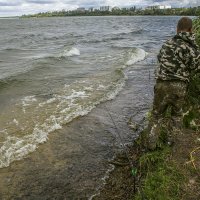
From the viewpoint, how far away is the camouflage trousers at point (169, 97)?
632cm

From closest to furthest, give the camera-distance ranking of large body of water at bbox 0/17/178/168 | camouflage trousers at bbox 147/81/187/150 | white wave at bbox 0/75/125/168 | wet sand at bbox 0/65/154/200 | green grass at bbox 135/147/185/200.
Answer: green grass at bbox 135/147/185/200 → wet sand at bbox 0/65/154/200 → camouflage trousers at bbox 147/81/187/150 → white wave at bbox 0/75/125/168 → large body of water at bbox 0/17/178/168

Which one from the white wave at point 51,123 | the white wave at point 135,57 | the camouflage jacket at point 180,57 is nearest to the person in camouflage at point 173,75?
the camouflage jacket at point 180,57

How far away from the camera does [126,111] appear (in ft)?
35.6

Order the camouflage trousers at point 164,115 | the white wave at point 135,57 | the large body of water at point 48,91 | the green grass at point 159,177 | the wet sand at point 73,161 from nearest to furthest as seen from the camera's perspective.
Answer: the green grass at point 159,177 < the wet sand at point 73,161 < the camouflage trousers at point 164,115 < the large body of water at point 48,91 < the white wave at point 135,57

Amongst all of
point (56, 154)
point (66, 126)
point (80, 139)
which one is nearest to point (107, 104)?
point (66, 126)

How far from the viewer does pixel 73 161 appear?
24.2ft

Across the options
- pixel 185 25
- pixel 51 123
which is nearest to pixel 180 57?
pixel 185 25

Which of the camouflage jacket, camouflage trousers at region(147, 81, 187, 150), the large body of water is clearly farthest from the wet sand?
the camouflage jacket

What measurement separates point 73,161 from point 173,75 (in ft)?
10.0

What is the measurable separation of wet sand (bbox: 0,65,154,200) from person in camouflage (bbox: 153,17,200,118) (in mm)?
2016

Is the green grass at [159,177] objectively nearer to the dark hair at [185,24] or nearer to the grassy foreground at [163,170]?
the grassy foreground at [163,170]

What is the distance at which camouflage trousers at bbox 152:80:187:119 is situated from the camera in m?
6.32

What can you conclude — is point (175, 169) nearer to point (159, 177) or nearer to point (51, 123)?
point (159, 177)

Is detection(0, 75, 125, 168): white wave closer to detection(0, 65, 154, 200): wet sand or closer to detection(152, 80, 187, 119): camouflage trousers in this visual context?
detection(0, 65, 154, 200): wet sand
